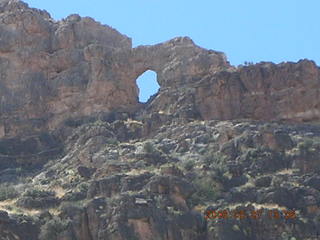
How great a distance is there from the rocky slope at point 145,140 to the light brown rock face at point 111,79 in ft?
0.28

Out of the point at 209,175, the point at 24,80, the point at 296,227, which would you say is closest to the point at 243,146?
the point at 209,175

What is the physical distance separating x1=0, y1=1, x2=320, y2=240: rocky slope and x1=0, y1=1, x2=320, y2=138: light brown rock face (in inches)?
3.3

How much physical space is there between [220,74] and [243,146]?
9435mm

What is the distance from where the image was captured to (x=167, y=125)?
75.1 m

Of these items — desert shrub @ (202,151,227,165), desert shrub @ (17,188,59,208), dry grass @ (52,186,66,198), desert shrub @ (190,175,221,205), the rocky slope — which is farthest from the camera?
desert shrub @ (202,151,227,165)

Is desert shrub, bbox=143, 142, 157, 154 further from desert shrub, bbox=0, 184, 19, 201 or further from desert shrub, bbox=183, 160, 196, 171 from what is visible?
desert shrub, bbox=0, 184, 19, 201

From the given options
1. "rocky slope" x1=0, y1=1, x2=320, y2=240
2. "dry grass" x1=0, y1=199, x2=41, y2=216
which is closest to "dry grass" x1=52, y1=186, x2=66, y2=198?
"rocky slope" x1=0, y1=1, x2=320, y2=240

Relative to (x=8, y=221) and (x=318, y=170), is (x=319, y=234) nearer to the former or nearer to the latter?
(x=318, y=170)

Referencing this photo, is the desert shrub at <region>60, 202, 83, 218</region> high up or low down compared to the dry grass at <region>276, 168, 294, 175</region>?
down

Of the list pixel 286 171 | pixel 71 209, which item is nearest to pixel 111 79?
pixel 286 171

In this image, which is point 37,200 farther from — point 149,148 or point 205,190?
point 205,190

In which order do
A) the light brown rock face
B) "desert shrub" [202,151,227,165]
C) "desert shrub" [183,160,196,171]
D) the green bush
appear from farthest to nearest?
the light brown rock face < "desert shrub" [202,151,227,165] < "desert shrub" [183,160,196,171] < the green bush

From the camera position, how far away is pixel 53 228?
6153 centimetres

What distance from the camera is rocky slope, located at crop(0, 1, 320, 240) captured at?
6172 centimetres
